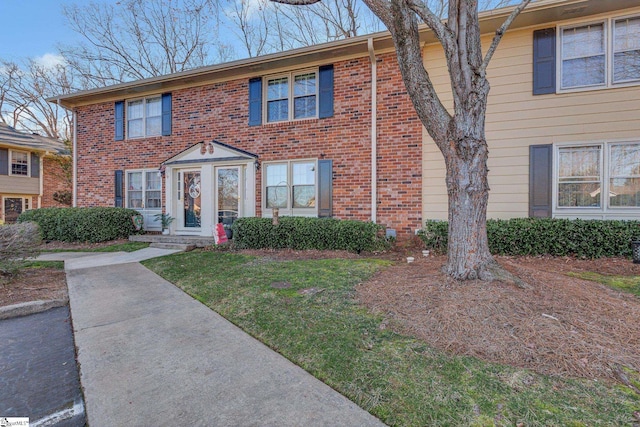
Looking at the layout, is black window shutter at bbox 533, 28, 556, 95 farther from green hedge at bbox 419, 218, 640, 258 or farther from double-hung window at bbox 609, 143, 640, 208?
green hedge at bbox 419, 218, 640, 258

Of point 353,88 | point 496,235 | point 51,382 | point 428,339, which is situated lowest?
point 51,382

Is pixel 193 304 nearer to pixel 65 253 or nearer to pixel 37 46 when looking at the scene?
pixel 65 253

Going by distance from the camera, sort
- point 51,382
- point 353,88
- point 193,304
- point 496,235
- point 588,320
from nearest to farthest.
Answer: point 51,382 → point 588,320 → point 193,304 → point 496,235 → point 353,88

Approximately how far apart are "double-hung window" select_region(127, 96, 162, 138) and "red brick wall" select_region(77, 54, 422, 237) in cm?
69

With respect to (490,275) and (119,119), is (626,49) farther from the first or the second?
A: (119,119)

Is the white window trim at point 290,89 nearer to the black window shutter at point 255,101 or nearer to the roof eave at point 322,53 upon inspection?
the black window shutter at point 255,101

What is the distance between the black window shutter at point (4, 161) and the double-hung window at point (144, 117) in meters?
11.0

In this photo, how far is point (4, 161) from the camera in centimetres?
1591

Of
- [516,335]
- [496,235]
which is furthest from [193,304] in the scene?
[496,235]

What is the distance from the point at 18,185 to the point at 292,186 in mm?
17229

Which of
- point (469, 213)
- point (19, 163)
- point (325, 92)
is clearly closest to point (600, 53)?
point (469, 213)

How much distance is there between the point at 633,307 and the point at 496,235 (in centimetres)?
321

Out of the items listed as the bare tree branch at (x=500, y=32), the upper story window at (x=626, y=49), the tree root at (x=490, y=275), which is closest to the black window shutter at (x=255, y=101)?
the bare tree branch at (x=500, y=32)

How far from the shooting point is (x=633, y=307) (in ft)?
10.3
